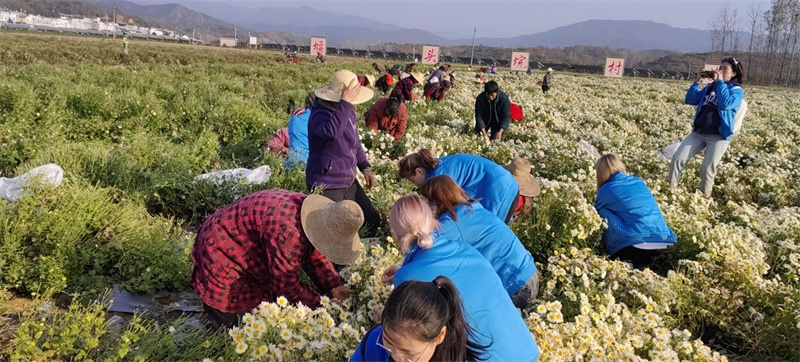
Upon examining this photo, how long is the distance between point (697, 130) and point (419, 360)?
7113 millimetres

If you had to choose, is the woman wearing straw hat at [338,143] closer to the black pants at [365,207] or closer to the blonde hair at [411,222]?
the black pants at [365,207]

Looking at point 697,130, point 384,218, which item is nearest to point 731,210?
point 697,130

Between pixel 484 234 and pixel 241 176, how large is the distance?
3.40 meters

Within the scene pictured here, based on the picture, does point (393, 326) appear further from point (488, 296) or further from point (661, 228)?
point (661, 228)

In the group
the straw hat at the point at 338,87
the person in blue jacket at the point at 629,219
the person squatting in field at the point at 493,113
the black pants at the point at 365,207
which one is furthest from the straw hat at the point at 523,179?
the person squatting in field at the point at 493,113

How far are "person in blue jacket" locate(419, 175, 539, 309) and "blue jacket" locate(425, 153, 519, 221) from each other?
2.69 feet

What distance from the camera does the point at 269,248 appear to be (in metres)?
3.35

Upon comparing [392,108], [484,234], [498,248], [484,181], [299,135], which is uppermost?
[392,108]

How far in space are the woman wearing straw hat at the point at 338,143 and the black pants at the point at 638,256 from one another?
252cm

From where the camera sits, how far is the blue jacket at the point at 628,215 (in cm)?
503

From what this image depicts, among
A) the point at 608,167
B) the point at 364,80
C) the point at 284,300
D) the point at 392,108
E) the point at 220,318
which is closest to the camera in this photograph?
the point at 284,300

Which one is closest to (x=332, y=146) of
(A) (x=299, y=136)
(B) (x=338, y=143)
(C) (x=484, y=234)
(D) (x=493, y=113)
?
(B) (x=338, y=143)

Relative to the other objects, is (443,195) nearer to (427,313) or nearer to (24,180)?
(427,313)

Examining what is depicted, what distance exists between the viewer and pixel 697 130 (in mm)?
7711
